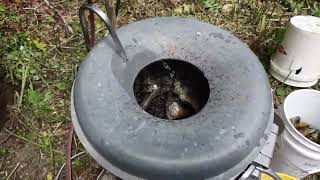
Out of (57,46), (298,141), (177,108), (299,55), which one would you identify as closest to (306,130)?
(298,141)

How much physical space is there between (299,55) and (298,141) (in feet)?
2.38

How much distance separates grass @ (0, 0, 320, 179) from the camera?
87.5 inches

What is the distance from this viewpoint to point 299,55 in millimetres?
2346

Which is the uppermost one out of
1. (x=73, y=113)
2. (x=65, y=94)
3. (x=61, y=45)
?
(x=73, y=113)

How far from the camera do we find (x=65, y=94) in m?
2.41

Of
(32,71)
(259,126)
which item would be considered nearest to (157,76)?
(259,126)

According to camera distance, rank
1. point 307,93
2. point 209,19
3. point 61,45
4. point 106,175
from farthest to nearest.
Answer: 1. point 209,19
2. point 61,45
3. point 307,93
4. point 106,175

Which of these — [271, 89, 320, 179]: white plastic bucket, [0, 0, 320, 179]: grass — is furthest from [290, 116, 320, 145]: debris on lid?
[0, 0, 320, 179]: grass

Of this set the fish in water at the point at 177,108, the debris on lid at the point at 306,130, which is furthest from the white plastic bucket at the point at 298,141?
the fish in water at the point at 177,108

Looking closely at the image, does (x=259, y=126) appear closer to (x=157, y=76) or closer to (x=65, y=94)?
(x=157, y=76)

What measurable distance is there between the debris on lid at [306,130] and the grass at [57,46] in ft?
1.21

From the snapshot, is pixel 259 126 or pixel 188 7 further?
pixel 188 7

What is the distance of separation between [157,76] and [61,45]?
Answer: 1.34 meters

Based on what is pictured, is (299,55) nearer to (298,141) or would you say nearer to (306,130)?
(306,130)
